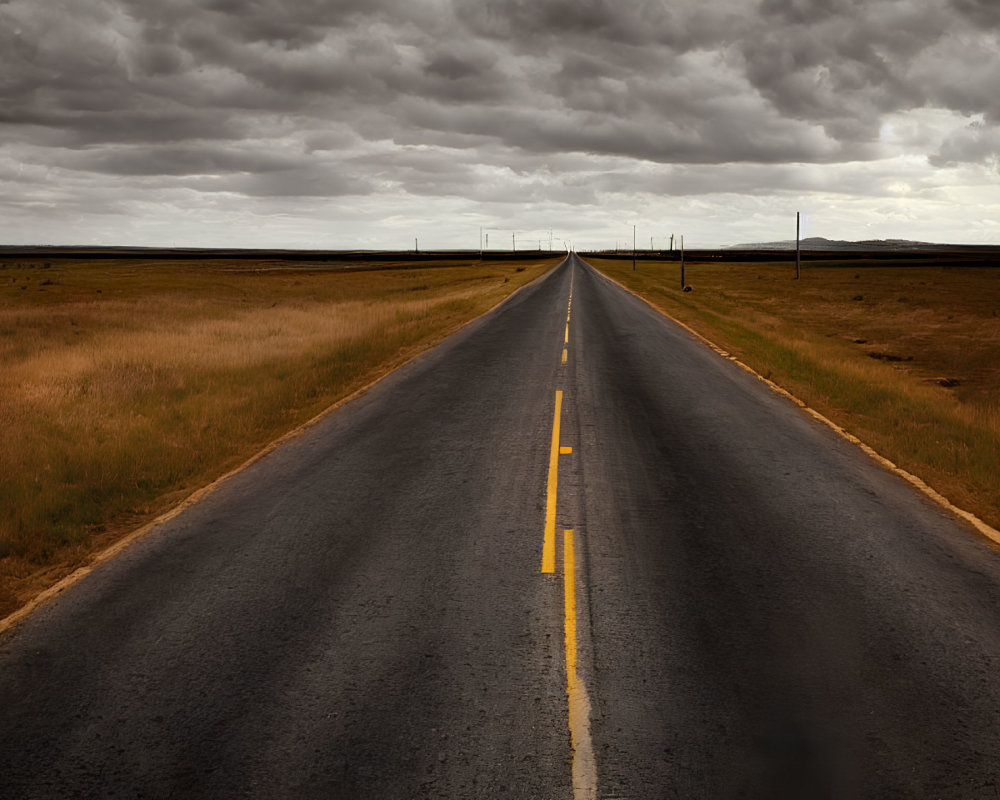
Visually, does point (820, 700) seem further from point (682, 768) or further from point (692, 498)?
point (692, 498)

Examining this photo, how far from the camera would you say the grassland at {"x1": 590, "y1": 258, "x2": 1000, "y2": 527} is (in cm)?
966

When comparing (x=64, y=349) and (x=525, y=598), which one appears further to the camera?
(x=64, y=349)

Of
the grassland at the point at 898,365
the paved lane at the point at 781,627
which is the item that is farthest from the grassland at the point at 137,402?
the grassland at the point at 898,365

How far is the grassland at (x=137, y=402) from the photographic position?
7.49m

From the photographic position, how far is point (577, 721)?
4.09 metres

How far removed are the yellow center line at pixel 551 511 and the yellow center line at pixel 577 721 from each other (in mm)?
544

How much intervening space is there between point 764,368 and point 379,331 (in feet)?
42.3

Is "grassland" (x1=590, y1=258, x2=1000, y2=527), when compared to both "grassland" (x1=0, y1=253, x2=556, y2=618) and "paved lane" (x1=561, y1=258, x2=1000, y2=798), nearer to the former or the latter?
"paved lane" (x1=561, y1=258, x2=1000, y2=798)

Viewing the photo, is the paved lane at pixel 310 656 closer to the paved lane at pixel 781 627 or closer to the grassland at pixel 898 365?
the paved lane at pixel 781 627

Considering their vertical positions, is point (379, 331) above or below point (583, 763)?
above

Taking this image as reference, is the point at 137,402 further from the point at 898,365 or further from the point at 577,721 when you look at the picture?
the point at 898,365

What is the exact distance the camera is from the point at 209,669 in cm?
468

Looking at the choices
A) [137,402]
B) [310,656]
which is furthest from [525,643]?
[137,402]

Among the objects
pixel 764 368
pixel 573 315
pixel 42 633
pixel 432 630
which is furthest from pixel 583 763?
pixel 573 315
